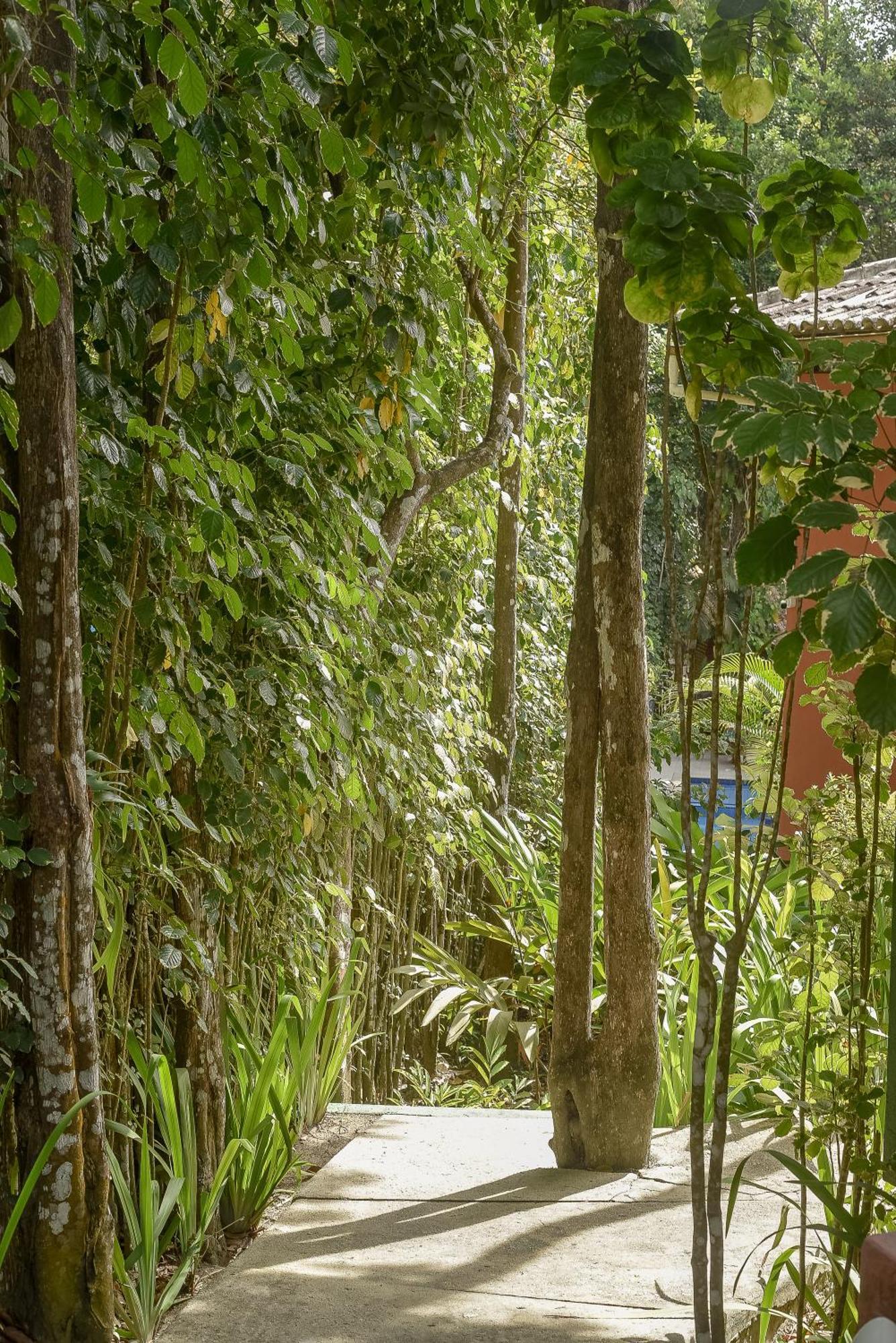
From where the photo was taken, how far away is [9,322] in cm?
198

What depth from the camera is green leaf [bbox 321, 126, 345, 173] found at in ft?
7.73

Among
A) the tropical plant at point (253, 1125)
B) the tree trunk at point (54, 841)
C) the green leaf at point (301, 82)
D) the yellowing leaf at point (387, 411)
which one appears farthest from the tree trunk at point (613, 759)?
the tree trunk at point (54, 841)

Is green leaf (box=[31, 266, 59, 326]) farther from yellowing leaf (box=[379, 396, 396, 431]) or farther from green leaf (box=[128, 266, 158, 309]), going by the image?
yellowing leaf (box=[379, 396, 396, 431])

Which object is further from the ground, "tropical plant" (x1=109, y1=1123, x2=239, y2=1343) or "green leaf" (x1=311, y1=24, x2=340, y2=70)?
"green leaf" (x1=311, y1=24, x2=340, y2=70)

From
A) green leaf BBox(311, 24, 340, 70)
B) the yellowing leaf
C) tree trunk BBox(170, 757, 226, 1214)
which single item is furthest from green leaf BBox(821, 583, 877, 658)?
the yellowing leaf

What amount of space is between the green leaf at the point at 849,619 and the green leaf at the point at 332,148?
4.44 feet

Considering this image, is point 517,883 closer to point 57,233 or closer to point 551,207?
point 551,207

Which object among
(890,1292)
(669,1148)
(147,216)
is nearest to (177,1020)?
(669,1148)

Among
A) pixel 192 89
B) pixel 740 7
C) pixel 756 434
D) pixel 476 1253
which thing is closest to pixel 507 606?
pixel 476 1253

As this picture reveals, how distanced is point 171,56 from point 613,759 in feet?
7.41

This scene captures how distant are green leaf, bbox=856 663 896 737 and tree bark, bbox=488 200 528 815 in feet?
15.0

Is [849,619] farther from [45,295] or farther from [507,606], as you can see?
[507,606]

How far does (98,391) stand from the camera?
8.31ft

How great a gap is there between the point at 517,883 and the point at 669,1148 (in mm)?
2286
